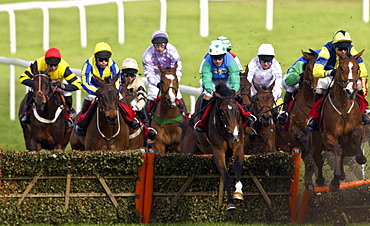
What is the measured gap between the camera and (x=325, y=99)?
38.3 ft

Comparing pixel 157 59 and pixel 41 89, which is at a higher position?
pixel 157 59

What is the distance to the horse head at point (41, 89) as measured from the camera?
12.8 meters

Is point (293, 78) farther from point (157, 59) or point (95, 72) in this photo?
point (95, 72)

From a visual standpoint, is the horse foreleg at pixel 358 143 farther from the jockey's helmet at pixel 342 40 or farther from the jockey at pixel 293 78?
the jockey at pixel 293 78

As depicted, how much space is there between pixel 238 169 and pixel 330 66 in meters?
2.20

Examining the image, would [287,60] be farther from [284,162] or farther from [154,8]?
[284,162]

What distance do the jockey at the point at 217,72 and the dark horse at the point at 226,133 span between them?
0.50 ft

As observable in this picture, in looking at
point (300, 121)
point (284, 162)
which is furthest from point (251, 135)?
point (284, 162)

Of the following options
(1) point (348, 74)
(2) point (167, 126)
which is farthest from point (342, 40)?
(2) point (167, 126)

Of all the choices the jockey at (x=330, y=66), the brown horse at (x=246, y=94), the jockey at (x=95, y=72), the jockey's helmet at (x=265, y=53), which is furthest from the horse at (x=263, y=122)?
the jockey at (x=95, y=72)

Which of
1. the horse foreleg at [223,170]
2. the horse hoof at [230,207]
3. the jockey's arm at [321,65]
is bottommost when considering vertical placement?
the horse hoof at [230,207]

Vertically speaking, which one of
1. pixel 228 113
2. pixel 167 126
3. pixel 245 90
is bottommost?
pixel 167 126

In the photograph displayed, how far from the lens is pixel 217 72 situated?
11352 millimetres

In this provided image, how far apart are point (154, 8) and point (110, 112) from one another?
1684cm
